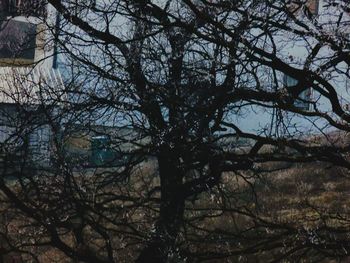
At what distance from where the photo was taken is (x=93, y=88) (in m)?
7.05

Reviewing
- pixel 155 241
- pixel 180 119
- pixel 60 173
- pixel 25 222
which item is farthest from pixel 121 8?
pixel 25 222

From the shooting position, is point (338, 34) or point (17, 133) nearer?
point (338, 34)

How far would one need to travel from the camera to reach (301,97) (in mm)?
6105

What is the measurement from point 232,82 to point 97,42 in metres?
1.55

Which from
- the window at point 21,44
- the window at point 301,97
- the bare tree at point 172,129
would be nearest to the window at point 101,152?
the bare tree at point 172,129

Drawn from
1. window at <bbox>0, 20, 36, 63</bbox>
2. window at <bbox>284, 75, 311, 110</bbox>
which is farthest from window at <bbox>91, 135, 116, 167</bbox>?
window at <bbox>284, 75, 311, 110</bbox>

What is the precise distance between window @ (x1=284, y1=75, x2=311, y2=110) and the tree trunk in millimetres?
1277

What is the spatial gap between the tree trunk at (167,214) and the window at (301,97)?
50.3 inches

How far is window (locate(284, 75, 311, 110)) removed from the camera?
5912 millimetres

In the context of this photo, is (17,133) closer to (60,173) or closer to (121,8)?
(60,173)

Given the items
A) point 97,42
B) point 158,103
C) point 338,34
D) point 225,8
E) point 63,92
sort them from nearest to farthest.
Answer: point 338,34 → point 225,8 → point 158,103 → point 97,42 → point 63,92

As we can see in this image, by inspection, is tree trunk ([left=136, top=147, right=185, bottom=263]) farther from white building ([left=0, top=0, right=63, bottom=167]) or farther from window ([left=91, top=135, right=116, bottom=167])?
white building ([left=0, top=0, right=63, bottom=167])

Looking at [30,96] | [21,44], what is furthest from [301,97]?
[21,44]

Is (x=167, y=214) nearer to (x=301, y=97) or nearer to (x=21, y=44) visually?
(x=301, y=97)
